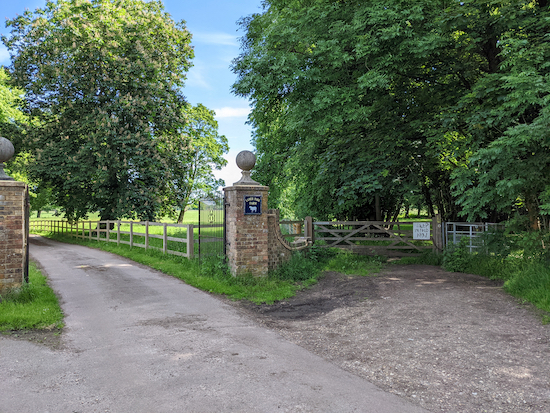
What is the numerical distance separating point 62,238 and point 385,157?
2163 cm

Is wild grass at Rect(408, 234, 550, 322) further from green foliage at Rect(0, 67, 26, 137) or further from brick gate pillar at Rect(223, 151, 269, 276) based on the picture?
green foliage at Rect(0, 67, 26, 137)

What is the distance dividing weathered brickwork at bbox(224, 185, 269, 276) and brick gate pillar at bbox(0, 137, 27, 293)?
4312 mm

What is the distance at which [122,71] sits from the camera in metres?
21.2

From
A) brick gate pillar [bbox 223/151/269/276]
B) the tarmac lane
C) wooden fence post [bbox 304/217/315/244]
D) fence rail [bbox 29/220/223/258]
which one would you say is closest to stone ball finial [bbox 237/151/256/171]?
brick gate pillar [bbox 223/151/269/276]

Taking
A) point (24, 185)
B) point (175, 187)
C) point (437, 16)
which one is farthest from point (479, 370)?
point (175, 187)

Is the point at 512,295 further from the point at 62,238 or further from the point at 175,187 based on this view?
the point at 62,238

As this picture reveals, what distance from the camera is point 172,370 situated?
452 cm

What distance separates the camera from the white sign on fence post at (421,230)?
1310 centimetres

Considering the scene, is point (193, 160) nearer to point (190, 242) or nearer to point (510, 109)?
point (190, 242)

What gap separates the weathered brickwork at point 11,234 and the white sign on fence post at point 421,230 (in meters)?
11.1

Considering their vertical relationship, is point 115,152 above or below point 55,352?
above

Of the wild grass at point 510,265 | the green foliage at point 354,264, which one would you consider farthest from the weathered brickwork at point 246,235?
the wild grass at point 510,265

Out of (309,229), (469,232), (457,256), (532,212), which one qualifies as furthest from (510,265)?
(309,229)

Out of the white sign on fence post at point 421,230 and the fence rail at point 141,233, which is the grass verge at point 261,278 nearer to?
the fence rail at point 141,233
